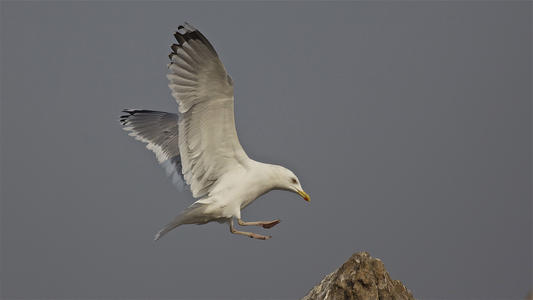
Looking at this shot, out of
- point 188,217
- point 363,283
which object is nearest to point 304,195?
point 188,217

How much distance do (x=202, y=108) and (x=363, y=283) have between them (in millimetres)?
1995

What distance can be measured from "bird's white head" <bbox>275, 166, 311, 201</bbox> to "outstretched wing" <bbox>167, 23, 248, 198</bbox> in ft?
1.09

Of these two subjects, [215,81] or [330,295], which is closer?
[330,295]

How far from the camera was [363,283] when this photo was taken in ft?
13.9

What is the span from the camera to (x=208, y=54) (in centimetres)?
493

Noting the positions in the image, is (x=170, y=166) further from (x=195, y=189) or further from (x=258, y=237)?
(x=258, y=237)

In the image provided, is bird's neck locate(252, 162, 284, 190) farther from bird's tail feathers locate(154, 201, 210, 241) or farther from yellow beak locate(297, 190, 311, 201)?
bird's tail feathers locate(154, 201, 210, 241)

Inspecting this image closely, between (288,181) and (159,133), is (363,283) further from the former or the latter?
(159,133)

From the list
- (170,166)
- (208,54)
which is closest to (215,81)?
(208,54)

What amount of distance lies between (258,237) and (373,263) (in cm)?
136

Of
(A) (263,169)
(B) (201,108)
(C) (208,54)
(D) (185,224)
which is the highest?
(C) (208,54)

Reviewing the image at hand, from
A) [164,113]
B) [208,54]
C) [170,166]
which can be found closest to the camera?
[208,54]

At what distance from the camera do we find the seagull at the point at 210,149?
498cm

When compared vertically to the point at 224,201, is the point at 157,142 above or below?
above
